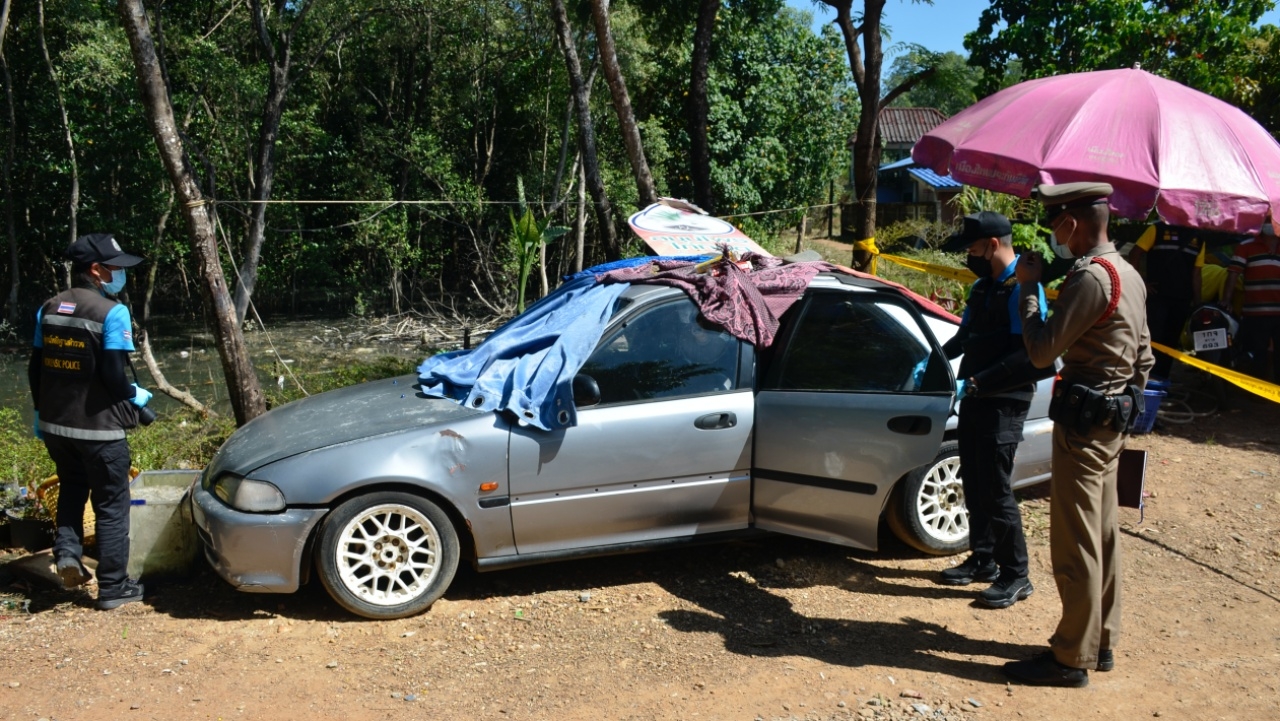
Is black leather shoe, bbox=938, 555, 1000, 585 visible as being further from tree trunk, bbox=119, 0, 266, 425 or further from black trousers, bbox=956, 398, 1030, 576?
tree trunk, bbox=119, 0, 266, 425

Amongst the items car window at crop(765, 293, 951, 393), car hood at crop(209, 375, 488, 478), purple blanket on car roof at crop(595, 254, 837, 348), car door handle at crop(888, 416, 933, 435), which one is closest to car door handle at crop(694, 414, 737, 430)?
car window at crop(765, 293, 951, 393)

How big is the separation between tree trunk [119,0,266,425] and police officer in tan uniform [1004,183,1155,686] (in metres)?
5.67

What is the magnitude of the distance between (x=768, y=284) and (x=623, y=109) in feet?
21.3

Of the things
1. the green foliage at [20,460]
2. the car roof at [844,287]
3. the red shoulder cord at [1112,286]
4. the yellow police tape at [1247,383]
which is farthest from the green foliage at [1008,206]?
the green foliage at [20,460]

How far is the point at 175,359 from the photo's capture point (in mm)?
17125

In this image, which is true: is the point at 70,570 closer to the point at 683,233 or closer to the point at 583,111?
the point at 683,233

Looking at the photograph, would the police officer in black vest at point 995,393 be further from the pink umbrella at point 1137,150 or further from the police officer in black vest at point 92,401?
the police officer in black vest at point 92,401

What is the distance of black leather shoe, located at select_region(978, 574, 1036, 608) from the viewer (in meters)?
4.97

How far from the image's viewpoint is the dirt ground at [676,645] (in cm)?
408

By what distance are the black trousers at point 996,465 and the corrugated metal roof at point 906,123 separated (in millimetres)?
43719

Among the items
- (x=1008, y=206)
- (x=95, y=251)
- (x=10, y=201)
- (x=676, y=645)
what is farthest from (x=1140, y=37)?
(x=10, y=201)

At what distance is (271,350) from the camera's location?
15.3 m

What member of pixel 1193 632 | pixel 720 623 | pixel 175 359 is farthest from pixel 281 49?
pixel 1193 632

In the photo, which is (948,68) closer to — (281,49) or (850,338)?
(281,49)
